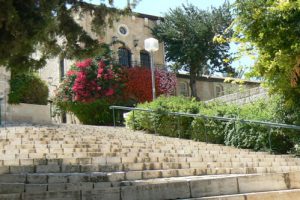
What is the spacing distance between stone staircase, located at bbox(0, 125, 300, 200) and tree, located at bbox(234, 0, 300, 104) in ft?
7.18

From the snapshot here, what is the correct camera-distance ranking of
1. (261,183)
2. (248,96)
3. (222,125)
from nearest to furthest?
(261,183) → (222,125) → (248,96)

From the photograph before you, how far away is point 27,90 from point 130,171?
44.8 ft

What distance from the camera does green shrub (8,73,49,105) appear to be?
19.7m

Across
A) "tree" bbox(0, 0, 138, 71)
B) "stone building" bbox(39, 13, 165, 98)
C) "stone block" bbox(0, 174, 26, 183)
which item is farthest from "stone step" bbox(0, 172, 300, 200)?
"stone building" bbox(39, 13, 165, 98)

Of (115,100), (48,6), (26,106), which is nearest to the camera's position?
(48,6)

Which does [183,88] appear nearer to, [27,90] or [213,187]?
[27,90]

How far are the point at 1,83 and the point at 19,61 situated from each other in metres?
12.3

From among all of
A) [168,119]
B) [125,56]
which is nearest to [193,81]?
[125,56]

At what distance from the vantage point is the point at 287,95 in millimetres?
13297

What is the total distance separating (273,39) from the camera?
496 inches

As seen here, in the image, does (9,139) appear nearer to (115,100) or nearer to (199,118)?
(199,118)

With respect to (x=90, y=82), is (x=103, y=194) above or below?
below

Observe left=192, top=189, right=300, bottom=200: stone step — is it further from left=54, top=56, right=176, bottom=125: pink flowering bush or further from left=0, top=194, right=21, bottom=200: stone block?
left=54, top=56, right=176, bottom=125: pink flowering bush

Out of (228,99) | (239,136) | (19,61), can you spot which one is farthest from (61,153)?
(228,99)
